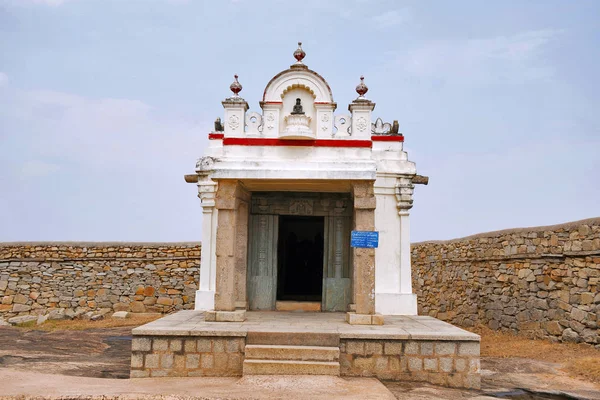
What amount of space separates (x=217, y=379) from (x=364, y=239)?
3.04 metres

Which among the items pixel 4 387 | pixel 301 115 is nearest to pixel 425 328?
pixel 301 115

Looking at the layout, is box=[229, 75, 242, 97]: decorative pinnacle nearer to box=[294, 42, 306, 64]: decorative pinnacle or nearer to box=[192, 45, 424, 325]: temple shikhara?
Result: box=[192, 45, 424, 325]: temple shikhara

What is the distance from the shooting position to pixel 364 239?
891cm

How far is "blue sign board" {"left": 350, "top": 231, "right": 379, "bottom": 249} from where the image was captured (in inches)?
349

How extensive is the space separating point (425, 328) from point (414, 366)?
78 centimetres

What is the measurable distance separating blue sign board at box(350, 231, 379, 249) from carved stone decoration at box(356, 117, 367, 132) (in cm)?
189

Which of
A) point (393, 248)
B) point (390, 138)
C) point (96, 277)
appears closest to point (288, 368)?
point (393, 248)

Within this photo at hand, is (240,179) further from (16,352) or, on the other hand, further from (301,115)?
(16,352)

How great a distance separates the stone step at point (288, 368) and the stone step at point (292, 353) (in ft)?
0.38

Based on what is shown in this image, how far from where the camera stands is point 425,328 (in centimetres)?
Result: 847

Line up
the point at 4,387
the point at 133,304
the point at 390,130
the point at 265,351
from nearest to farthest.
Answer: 1. the point at 4,387
2. the point at 265,351
3. the point at 390,130
4. the point at 133,304

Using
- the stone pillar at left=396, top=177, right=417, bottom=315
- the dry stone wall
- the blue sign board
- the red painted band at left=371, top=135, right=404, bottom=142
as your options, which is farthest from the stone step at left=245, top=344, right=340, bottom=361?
the dry stone wall

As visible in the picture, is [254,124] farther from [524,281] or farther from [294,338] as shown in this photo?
[524,281]

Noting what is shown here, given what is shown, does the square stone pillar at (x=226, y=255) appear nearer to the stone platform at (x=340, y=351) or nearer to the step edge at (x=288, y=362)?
the stone platform at (x=340, y=351)
